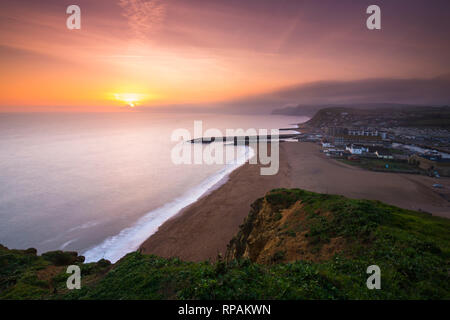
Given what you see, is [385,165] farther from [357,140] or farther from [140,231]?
[140,231]

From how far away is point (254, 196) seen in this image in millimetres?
25062

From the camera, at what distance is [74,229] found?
19.1 metres

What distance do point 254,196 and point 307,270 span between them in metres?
19.6

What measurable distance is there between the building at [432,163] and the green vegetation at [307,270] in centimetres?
3561

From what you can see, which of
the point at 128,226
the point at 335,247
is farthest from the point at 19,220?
the point at 335,247

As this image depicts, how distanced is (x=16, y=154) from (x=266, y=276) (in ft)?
206

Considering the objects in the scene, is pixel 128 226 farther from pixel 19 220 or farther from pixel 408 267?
pixel 408 267

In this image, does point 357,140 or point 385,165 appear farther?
point 357,140

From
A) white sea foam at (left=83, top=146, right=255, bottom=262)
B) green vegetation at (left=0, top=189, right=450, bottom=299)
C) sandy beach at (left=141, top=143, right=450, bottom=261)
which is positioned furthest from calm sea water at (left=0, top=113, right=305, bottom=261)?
green vegetation at (left=0, top=189, right=450, bottom=299)

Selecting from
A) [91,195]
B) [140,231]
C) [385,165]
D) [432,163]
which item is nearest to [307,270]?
[140,231]

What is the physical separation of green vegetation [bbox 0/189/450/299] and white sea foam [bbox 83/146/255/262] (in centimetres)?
471

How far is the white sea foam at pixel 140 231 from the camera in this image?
52.1 feet

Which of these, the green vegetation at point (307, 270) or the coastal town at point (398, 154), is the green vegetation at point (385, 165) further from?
the green vegetation at point (307, 270)

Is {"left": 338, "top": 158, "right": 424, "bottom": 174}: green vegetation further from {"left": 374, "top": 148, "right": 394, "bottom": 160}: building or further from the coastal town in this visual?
{"left": 374, "top": 148, "right": 394, "bottom": 160}: building
